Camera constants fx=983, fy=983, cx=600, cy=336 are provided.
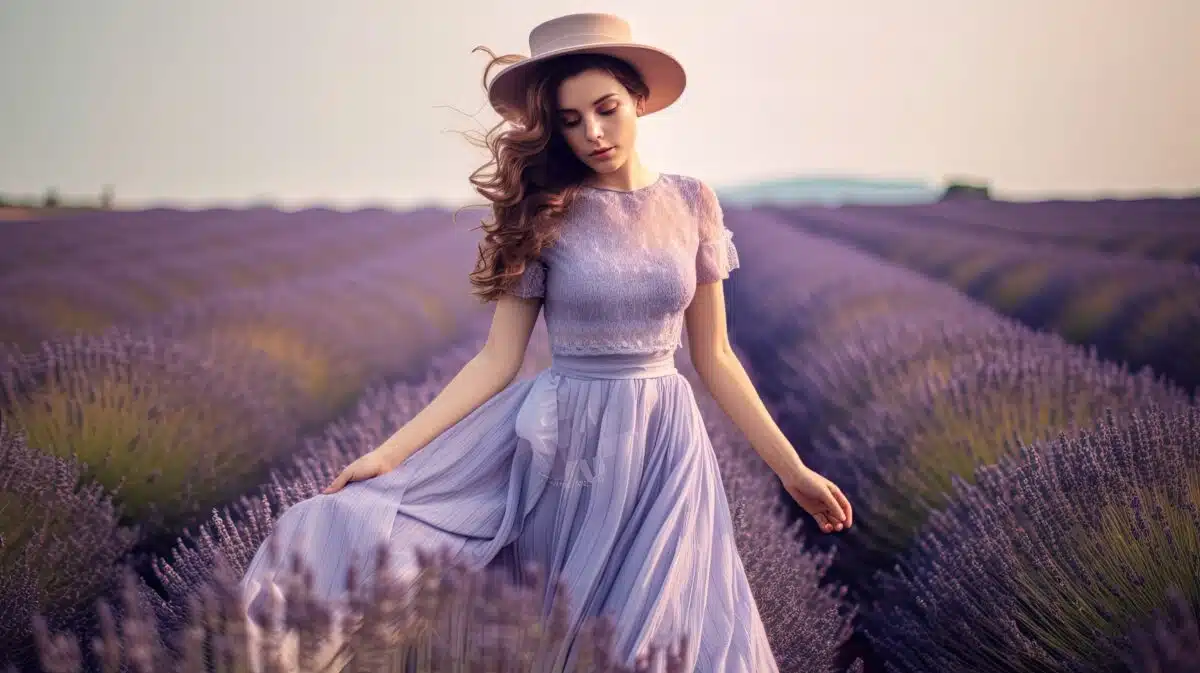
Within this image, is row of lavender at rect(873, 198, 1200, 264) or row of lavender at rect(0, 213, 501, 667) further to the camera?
row of lavender at rect(873, 198, 1200, 264)

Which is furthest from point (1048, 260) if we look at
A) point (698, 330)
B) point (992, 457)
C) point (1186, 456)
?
point (698, 330)

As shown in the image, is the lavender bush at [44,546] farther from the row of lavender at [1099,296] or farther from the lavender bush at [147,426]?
the row of lavender at [1099,296]

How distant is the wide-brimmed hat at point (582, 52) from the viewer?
1537 millimetres

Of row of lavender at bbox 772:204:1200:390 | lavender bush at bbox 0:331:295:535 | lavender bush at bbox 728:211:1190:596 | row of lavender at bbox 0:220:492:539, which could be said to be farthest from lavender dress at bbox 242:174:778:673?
row of lavender at bbox 772:204:1200:390

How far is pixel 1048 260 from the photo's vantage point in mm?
6488

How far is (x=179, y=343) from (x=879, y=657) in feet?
8.82

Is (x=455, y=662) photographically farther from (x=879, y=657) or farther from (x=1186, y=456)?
(x=879, y=657)

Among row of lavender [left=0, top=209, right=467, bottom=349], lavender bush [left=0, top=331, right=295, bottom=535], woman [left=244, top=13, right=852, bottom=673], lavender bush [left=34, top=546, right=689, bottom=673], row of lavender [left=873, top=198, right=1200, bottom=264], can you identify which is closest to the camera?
lavender bush [left=34, top=546, right=689, bottom=673]

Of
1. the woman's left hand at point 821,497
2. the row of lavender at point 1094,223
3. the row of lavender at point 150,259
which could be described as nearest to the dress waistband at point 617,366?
the woman's left hand at point 821,497

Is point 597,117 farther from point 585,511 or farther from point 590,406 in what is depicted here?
point 585,511

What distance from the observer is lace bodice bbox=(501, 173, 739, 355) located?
154 centimetres

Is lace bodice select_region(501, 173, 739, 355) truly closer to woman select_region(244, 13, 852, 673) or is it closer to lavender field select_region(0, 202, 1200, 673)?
woman select_region(244, 13, 852, 673)

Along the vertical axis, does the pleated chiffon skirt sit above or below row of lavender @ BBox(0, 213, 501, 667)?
above

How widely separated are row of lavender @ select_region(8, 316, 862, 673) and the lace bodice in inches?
16.1
